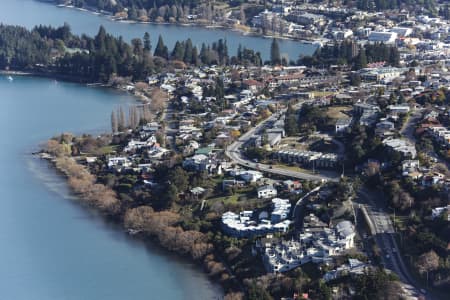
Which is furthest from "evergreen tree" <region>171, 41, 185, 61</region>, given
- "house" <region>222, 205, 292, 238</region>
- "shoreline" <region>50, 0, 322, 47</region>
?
"house" <region>222, 205, 292, 238</region>

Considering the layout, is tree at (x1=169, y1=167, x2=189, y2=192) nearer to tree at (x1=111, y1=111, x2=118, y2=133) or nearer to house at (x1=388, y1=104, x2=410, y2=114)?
tree at (x1=111, y1=111, x2=118, y2=133)

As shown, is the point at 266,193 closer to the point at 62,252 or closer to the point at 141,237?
the point at 141,237

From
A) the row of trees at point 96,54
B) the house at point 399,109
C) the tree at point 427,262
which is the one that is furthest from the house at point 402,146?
the row of trees at point 96,54

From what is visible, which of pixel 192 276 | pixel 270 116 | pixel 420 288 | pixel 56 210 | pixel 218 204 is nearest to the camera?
pixel 420 288

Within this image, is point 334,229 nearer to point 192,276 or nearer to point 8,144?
point 192,276

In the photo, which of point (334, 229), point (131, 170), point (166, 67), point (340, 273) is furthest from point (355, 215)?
point (166, 67)

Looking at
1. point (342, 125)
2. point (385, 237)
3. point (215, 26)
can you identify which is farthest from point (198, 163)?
point (215, 26)
